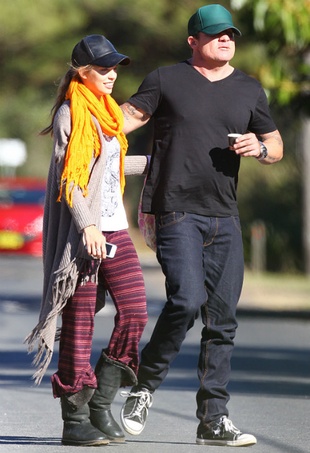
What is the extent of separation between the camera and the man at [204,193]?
22.2 feet

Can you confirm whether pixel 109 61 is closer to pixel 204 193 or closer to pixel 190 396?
pixel 204 193

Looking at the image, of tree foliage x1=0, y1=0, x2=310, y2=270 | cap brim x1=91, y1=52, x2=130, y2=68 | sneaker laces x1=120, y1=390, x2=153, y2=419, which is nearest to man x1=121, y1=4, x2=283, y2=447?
sneaker laces x1=120, y1=390, x2=153, y2=419

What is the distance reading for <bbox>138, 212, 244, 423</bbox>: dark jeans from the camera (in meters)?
6.71

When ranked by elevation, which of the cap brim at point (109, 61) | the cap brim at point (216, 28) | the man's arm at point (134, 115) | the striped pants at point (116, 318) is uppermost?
the cap brim at point (216, 28)

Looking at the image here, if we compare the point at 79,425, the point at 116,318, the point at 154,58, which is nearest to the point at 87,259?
the point at 116,318

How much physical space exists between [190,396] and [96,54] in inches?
129

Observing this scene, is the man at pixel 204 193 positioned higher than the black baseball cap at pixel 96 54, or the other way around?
the black baseball cap at pixel 96 54

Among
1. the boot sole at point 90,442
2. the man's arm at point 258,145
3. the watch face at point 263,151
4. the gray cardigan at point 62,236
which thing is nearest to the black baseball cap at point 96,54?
the gray cardigan at point 62,236

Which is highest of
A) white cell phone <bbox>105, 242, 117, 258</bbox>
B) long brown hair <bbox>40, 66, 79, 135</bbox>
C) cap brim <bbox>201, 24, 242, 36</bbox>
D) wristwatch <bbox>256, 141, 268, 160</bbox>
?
cap brim <bbox>201, 24, 242, 36</bbox>

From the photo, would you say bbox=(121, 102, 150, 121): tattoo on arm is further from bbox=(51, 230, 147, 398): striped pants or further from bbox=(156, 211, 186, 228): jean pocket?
bbox=(51, 230, 147, 398): striped pants

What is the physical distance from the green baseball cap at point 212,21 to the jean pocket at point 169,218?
813 mm

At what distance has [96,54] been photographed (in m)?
6.65

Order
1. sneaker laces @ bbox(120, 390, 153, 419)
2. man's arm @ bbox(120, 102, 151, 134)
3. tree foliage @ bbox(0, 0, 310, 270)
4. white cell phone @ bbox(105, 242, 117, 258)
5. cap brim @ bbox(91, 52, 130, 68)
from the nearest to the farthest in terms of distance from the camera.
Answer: white cell phone @ bbox(105, 242, 117, 258) < cap brim @ bbox(91, 52, 130, 68) < sneaker laces @ bbox(120, 390, 153, 419) < man's arm @ bbox(120, 102, 151, 134) < tree foliage @ bbox(0, 0, 310, 270)

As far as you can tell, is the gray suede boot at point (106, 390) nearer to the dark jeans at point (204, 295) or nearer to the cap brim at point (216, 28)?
the dark jeans at point (204, 295)
